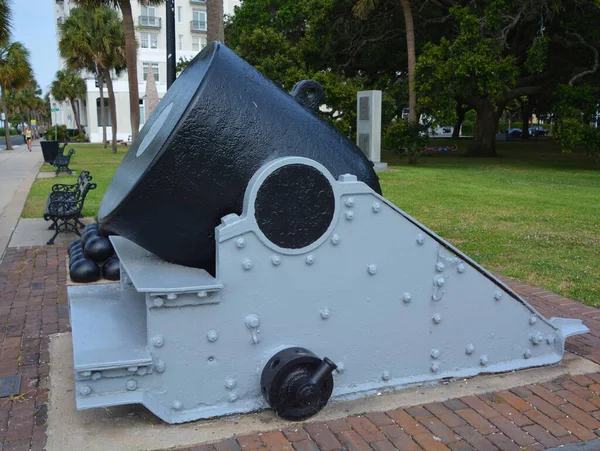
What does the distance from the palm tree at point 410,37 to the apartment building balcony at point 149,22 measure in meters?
43.0

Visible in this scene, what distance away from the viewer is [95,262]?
239 inches

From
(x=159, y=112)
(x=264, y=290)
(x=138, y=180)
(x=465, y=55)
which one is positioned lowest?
(x=264, y=290)

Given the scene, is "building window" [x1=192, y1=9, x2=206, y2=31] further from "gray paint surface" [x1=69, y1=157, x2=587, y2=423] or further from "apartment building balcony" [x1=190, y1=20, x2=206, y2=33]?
"gray paint surface" [x1=69, y1=157, x2=587, y2=423]

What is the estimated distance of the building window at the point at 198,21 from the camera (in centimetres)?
6203

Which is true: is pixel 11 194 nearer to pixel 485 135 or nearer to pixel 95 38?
pixel 485 135

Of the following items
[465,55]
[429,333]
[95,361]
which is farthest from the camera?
[465,55]

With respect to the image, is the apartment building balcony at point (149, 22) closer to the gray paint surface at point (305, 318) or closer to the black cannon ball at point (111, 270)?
the black cannon ball at point (111, 270)

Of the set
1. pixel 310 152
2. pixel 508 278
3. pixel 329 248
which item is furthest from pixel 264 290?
pixel 508 278

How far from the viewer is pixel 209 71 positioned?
125 inches

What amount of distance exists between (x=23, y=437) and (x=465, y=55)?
1841 cm

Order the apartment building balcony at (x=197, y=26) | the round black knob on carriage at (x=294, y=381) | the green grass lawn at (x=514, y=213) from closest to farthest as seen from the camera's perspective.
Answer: the round black knob on carriage at (x=294, y=381)
the green grass lawn at (x=514, y=213)
the apartment building balcony at (x=197, y=26)

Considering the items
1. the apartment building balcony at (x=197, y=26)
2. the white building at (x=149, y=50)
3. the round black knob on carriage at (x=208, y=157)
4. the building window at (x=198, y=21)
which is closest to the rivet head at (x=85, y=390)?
the round black knob on carriage at (x=208, y=157)

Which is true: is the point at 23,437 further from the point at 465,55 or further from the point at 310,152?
the point at 465,55

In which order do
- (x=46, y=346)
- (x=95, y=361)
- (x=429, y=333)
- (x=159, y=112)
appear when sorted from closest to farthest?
(x=95, y=361)
(x=429, y=333)
(x=159, y=112)
(x=46, y=346)
